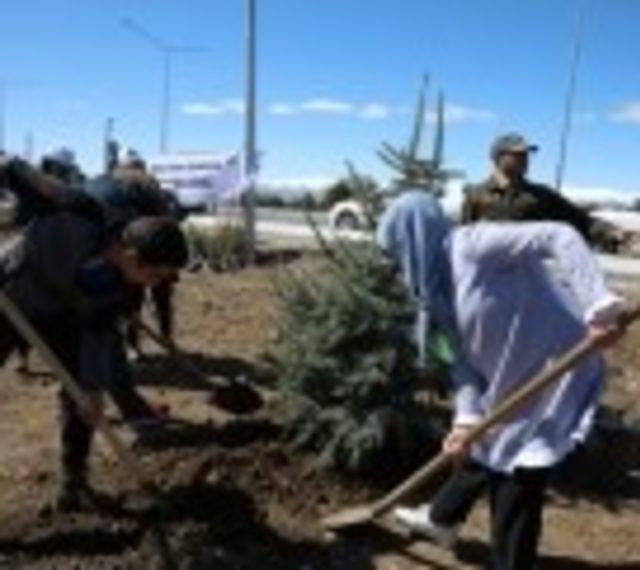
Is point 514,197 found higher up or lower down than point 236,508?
higher up

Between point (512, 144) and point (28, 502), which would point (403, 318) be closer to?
point (512, 144)

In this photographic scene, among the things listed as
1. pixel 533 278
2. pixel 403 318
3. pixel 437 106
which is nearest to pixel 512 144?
pixel 437 106

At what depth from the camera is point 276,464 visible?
311 inches

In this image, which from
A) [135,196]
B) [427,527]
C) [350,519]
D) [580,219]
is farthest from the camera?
[135,196]

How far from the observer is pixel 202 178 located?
22312 mm

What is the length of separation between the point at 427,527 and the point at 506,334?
53.2 inches

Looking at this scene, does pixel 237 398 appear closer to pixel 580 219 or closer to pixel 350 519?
pixel 350 519

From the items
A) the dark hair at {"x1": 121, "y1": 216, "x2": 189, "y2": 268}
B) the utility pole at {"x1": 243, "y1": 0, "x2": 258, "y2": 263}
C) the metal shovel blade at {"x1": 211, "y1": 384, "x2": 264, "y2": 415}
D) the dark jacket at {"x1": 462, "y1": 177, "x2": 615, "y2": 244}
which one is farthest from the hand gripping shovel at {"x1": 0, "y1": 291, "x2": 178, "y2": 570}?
the utility pole at {"x1": 243, "y1": 0, "x2": 258, "y2": 263}

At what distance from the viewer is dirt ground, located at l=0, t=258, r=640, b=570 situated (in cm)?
646

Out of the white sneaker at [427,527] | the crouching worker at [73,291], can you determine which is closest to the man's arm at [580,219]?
the white sneaker at [427,527]

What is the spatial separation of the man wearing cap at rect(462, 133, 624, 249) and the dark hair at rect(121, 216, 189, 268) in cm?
268

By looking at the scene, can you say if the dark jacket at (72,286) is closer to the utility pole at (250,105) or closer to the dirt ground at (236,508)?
the dirt ground at (236,508)

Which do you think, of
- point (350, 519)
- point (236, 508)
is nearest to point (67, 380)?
point (236, 508)

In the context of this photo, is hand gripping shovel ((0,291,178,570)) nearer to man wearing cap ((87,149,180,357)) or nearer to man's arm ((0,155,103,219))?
man's arm ((0,155,103,219))
